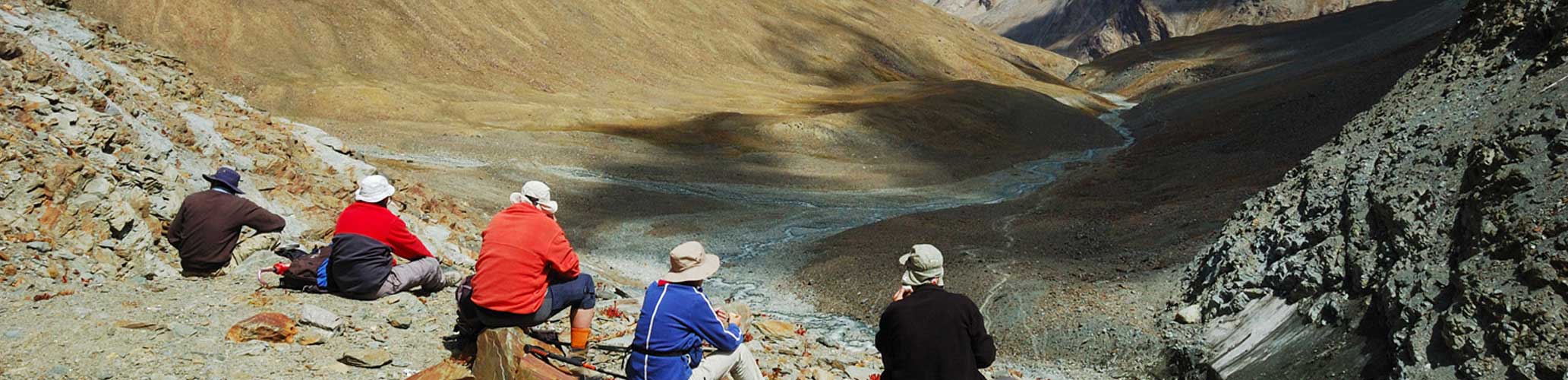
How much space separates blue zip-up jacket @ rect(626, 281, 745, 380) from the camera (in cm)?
647

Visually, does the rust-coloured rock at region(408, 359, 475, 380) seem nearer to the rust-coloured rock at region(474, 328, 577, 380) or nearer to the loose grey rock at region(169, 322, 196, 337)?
the rust-coloured rock at region(474, 328, 577, 380)

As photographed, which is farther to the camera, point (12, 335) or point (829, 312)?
point (829, 312)

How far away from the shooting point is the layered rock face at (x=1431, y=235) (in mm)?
8750

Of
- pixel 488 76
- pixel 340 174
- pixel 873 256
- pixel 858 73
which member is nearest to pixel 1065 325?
pixel 873 256

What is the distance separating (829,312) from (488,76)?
4051 centimetres

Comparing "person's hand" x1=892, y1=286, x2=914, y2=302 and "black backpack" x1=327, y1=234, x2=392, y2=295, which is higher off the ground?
"person's hand" x1=892, y1=286, x2=914, y2=302

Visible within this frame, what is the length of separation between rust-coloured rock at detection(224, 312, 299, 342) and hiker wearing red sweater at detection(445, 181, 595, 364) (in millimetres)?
1315

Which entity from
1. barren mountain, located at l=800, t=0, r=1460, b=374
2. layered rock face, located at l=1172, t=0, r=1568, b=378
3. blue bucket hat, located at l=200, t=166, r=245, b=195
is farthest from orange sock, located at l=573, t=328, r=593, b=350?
barren mountain, located at l=800, t=0, r=1460, b=374

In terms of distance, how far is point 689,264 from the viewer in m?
6.46

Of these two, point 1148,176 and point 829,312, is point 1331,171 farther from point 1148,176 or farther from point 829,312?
point 1148,176

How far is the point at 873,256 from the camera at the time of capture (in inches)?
782

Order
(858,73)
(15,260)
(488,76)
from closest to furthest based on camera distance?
(15,260), (488,76), (858,73)

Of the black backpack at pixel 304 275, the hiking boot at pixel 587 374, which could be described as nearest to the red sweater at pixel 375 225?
the black backpack at pixel 304 275

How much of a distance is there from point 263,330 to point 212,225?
216cm
